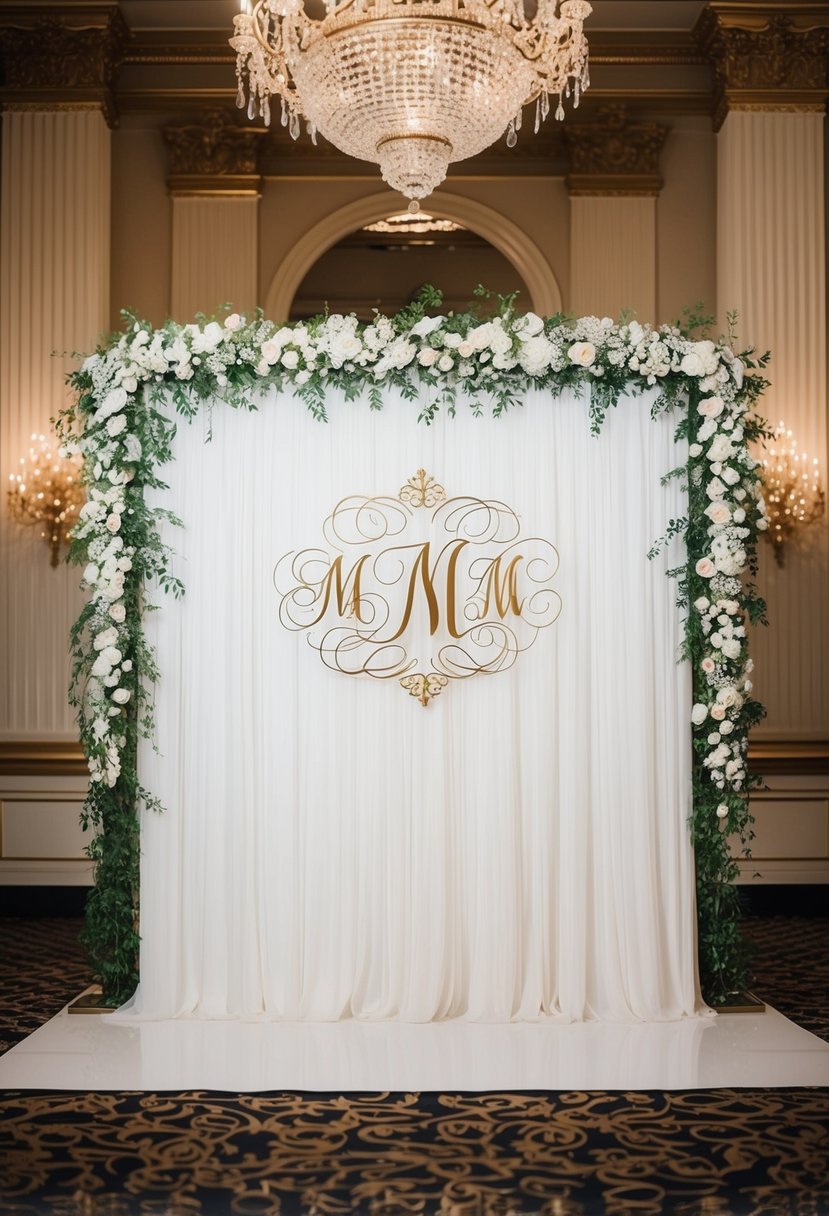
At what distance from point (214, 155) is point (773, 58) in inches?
156

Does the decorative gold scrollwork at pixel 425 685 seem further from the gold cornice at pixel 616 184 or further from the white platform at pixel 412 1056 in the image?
the gold cornice at pixel 616 184

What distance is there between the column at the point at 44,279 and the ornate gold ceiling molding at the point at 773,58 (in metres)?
4.21

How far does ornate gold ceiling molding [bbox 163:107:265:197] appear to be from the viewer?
9.24 m

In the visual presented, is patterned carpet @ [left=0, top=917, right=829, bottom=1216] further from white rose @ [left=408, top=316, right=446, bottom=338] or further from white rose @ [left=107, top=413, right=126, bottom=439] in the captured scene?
white rose @ [left=408, top=316, right=446, bottom=338]

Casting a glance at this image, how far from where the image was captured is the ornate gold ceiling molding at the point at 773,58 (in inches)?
347

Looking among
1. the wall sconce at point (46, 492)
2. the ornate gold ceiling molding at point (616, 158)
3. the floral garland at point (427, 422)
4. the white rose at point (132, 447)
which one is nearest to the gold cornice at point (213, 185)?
the wall sconce at point (46, 492)

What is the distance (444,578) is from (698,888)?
1.79 meters

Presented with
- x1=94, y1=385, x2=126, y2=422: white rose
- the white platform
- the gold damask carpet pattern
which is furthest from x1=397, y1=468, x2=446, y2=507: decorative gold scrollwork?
the gold damask carpet pattern

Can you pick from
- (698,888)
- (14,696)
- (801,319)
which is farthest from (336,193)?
(698,888)

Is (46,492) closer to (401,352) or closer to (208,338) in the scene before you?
(208,338)

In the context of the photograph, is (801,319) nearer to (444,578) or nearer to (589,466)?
(589,466)

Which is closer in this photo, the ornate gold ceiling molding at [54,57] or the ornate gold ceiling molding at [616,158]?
the ornate gold ceiling molding at [54,57]

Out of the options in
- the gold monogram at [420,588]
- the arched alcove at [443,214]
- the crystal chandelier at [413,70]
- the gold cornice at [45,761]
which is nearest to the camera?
the crystal chandelier at [413,70]

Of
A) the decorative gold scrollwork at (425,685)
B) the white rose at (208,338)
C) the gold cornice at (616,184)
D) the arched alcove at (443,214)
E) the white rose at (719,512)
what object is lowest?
the decorative gold scrollwork at (425,685)
